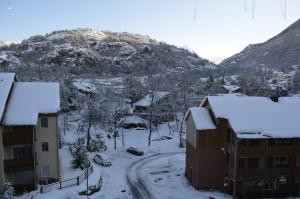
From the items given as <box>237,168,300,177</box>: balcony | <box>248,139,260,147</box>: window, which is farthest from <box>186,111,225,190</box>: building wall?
<box>248,139,260,147</box>: window

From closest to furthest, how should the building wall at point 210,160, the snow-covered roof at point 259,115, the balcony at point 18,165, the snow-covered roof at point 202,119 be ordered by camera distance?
the balcony at point 18,165
the snow-covered roof at point 259,115
the snow-covered roof at point 202,119
the building wall at point 210,160

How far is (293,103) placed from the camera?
136 feet

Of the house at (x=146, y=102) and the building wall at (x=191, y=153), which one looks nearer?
the building wall at (x=191, y=153)

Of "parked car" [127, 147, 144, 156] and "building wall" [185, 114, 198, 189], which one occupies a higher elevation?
"building wall" [185, 114, 198, 189]

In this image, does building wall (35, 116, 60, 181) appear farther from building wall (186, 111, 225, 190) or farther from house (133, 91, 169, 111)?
house (133, 91, 169, 111)

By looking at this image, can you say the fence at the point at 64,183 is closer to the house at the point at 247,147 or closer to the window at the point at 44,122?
the window at the point at 44,122

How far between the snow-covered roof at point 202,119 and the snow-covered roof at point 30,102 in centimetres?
1551

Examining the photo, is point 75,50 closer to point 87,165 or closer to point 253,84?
point 253,84

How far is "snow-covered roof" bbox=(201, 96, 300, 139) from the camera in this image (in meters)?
36.7

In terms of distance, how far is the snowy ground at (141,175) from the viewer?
37.4 metres

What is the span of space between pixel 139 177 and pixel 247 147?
1432cm

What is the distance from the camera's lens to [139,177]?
1725 inches

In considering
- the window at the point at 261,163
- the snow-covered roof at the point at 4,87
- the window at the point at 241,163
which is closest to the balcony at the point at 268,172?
the window at the point at 241,163

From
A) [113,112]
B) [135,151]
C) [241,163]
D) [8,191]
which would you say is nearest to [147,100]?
[113,112]
